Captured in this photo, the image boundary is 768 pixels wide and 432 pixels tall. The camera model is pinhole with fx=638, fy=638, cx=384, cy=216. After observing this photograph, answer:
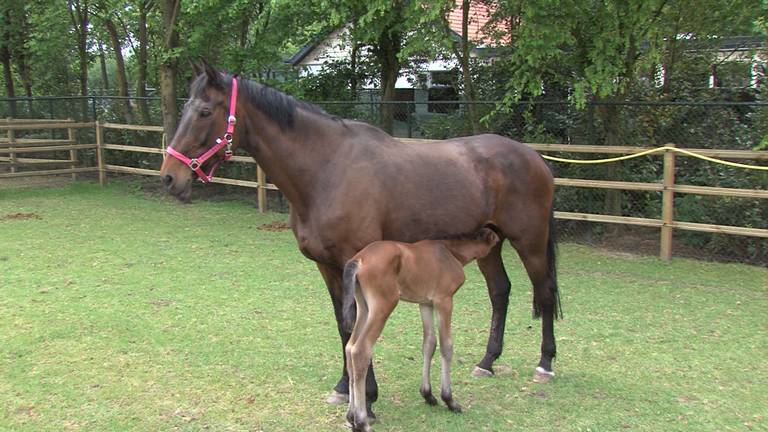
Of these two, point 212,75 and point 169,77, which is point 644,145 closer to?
point 212,75

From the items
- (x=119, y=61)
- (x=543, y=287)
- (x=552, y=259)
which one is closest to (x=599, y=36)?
(x=552, y=259)

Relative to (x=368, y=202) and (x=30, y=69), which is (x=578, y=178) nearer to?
(x=368, y=202)

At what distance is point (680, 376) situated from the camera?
4312 mm

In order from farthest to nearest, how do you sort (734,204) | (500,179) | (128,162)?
(128,162)
(734,204)
(500,179)

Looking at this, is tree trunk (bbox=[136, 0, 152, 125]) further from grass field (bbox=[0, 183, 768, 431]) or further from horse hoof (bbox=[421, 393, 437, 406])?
horse hoof (bbox=[421, 393, 437, 406])

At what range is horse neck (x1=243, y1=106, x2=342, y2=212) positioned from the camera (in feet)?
11.9

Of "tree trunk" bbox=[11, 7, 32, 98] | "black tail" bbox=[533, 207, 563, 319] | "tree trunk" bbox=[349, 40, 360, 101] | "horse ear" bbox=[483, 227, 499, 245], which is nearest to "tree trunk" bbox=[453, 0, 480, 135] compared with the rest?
"tree trunk" bbox=[349, 40, 360, 101]

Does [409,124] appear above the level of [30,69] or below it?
below

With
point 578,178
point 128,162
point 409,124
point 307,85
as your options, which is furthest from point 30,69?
point 578,178

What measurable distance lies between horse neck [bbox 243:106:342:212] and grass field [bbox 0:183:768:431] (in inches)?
53.3

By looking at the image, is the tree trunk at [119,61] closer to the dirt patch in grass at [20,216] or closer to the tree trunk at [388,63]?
the dirt patch in grass at [20,216]

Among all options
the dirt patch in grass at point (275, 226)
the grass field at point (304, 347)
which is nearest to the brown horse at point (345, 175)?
the grass field at point (304, 347)

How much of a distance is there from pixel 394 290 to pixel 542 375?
1.53 m

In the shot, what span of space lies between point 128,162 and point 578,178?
9979 millimetres
